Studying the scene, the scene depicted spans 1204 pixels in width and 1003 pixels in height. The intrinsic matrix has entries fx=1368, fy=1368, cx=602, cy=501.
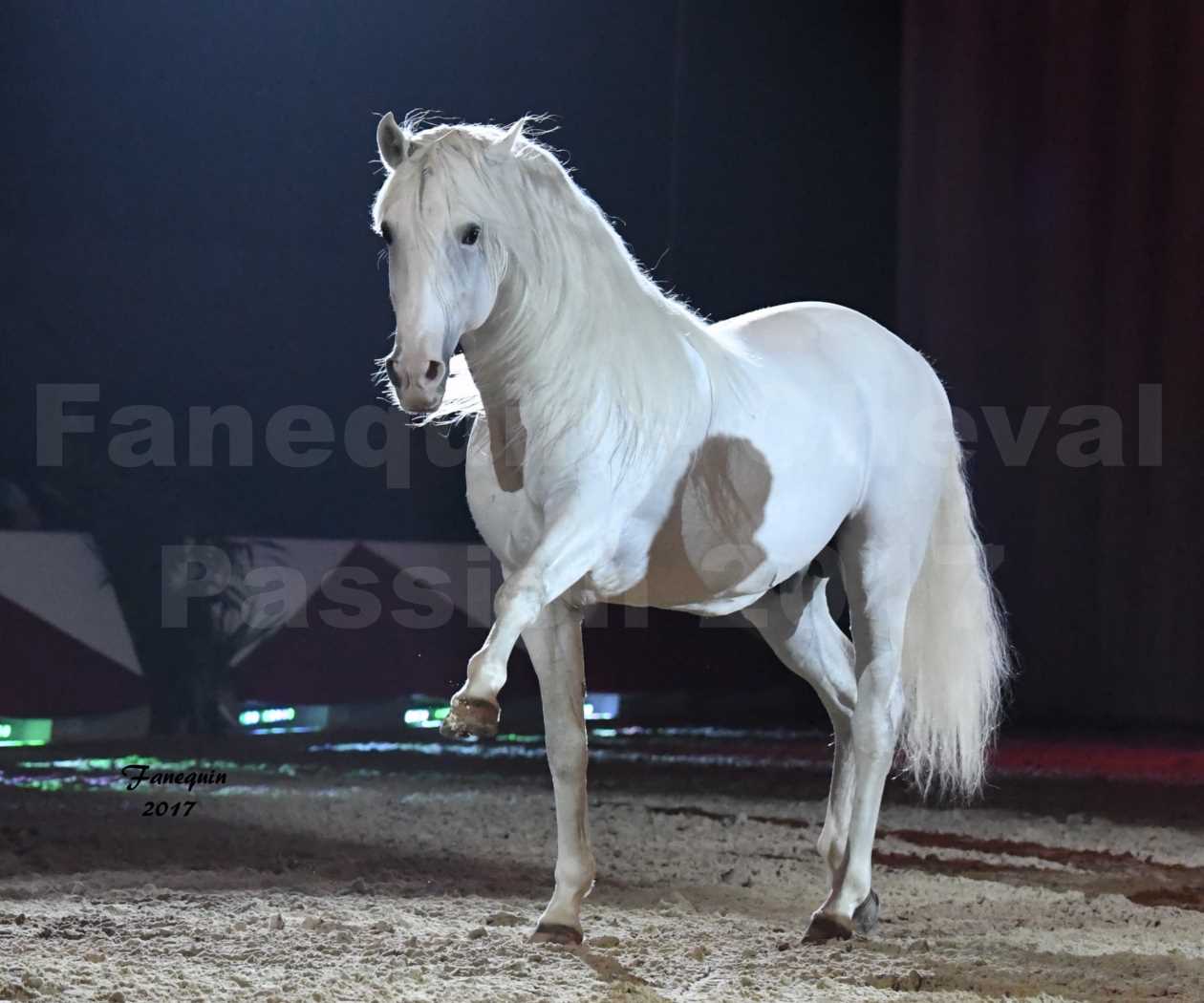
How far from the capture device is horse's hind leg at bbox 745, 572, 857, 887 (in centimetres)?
294

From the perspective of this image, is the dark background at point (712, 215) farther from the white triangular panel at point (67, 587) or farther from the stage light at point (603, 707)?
the stage light at point (603, 707)

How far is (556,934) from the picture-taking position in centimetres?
245

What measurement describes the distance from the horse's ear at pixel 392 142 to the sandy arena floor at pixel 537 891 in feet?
4.22

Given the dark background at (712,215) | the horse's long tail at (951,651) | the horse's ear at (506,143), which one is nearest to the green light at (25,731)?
the dark background at (712,215)

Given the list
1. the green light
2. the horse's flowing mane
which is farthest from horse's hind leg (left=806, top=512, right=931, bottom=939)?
the green light

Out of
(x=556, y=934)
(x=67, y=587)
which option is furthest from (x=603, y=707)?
(x=556, y=934)

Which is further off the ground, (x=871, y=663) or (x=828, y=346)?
(x=828, y=346)

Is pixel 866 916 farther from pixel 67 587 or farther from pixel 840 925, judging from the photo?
pixel 67 587

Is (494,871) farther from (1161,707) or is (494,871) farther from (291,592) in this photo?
(1161,707)

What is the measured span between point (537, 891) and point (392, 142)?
1803 millimetres

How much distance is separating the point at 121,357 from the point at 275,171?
102cm

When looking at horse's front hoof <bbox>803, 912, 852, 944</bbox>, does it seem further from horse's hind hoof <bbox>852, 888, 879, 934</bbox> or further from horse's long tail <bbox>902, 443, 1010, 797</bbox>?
horse's long tail <bbox>902, 443, 1010, 797</bbox>

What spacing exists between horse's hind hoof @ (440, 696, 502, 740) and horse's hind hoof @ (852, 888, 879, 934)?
1131 millimetres

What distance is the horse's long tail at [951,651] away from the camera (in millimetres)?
3010
